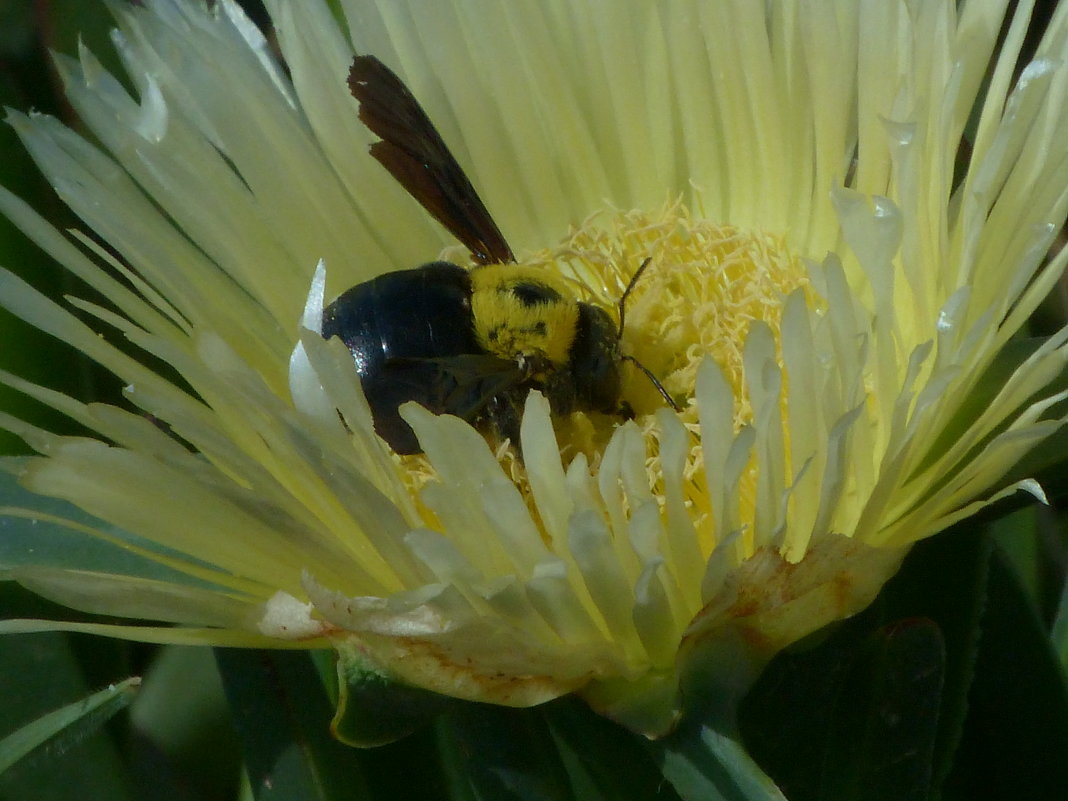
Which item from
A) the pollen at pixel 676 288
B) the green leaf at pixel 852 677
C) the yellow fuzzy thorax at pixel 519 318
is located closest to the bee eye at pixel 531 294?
the yellow fuzzy thorax at pixel 519 318

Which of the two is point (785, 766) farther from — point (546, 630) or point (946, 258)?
point (946, 258)

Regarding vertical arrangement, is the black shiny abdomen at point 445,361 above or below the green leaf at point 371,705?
above

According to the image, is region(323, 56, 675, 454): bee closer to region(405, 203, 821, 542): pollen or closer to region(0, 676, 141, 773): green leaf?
region(405, 203, 821, 542): pollen

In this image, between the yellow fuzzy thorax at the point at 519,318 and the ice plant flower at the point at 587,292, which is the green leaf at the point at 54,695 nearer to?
the ice plant flower at the point at 587,292

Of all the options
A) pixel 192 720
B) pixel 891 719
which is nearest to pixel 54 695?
pixel 192 720

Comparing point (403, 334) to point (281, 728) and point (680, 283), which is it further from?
point (680, 283)

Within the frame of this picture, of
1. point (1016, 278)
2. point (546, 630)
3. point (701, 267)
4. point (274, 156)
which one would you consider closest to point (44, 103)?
point (274, 156)

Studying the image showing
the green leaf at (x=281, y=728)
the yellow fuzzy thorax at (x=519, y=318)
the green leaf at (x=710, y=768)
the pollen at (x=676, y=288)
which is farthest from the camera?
the pollen at (x=676, y=288)
